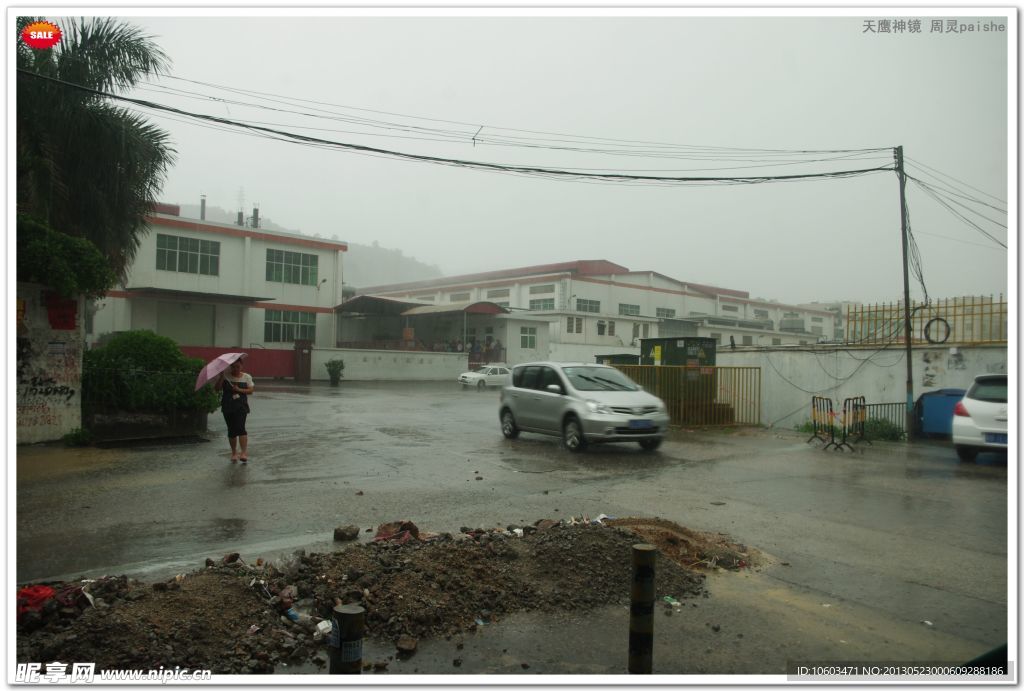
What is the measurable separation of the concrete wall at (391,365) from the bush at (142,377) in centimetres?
2141

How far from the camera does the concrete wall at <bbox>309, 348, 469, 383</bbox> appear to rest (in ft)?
113

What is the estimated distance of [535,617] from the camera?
4.50m

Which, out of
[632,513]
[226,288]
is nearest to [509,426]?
[632,513]

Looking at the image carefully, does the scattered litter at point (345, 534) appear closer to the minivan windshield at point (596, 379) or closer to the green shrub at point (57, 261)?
the minivan windshield at point (596, 379)

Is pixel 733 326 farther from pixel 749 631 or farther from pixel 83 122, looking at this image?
pixel 749 631

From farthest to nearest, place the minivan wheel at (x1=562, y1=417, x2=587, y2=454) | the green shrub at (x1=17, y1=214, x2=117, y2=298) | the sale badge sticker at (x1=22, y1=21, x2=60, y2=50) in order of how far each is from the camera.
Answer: the minivan wheel at (x1=562, y1=417, x2=587, y2=454), the green shrub at (x1=17, y1=214, x2=117, y2=298), the sale badge sticker at (x1=22, y1=21, x2=60, y2=50)

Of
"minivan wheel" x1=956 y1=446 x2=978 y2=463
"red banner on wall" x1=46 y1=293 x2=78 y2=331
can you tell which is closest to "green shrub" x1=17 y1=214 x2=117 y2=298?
"red banner on wall" x1=46 y1=293 x2=78 y2=331

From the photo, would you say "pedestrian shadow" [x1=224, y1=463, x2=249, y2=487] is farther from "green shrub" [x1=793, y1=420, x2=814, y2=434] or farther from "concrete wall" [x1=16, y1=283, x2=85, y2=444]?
Result: "green shrub" [x1=793, y1=420, x2=814, y2=434]

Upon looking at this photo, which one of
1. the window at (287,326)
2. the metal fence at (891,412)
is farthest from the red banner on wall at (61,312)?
the window at (287,326)

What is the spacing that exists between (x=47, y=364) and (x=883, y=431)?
54.8ft

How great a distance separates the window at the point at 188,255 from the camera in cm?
3562

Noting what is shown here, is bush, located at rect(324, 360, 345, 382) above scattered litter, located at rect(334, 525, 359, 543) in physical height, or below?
above

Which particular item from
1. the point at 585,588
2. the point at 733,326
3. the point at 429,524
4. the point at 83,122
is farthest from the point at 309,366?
the point at 733,326

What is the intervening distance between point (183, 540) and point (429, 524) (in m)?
2.30
